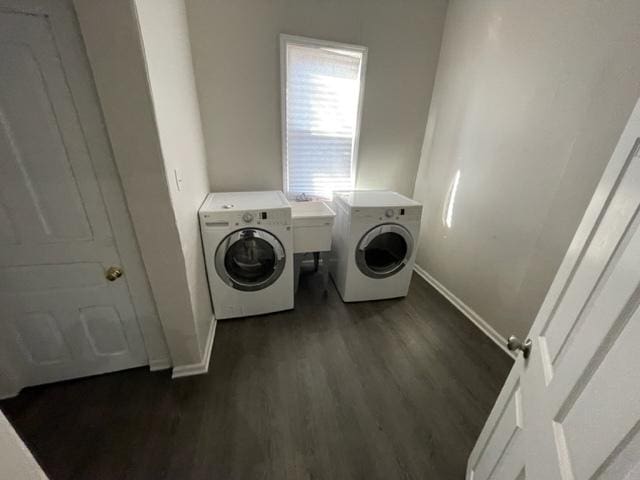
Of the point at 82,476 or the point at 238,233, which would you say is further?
the point at 238,233

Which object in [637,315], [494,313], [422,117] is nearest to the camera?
[637,315]

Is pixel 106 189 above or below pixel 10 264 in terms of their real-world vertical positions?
above

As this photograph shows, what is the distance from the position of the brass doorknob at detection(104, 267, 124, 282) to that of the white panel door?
4 cm

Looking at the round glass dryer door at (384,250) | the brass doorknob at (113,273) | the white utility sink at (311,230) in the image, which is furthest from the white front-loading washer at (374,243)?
the brass doorknob at (113,273)

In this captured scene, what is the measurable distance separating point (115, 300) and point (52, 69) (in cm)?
105

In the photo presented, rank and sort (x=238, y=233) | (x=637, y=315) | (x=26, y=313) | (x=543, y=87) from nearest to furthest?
1. (x=637, y=315)
2. (x=26, y=313)
3. (x=543, y=87)
4. (x=238, y=233)

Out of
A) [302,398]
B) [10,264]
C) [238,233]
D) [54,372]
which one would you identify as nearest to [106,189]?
[10,264]

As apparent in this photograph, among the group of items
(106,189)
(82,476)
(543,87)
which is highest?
(543,87)

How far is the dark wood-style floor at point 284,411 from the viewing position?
3.80 ft

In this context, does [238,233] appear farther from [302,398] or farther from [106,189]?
[302,398]

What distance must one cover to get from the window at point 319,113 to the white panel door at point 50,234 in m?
1.54

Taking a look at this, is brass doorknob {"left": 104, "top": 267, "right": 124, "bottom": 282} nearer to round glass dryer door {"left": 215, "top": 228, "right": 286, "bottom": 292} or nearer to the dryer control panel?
round glass dryer door {"left": 215, "top": 228, "right": 286, "bottom": 292}

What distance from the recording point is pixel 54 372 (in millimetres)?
1425

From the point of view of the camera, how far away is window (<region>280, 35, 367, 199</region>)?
215 centimetres
